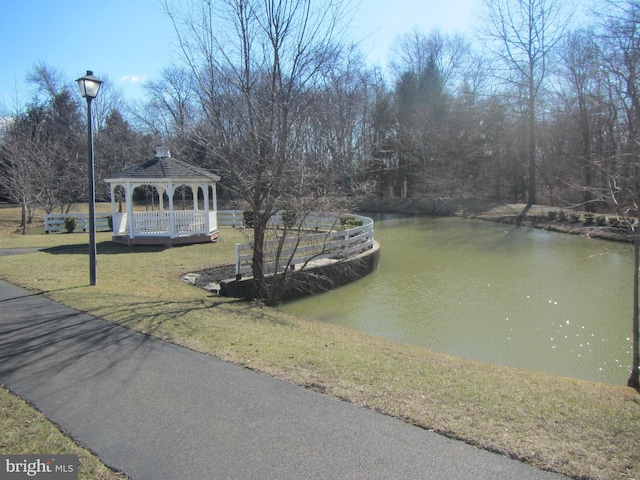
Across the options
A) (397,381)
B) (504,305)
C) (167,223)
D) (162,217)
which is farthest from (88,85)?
(504,305)

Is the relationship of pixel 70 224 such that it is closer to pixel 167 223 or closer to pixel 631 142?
pixel 167 223

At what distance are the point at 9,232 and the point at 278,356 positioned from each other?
22.4m

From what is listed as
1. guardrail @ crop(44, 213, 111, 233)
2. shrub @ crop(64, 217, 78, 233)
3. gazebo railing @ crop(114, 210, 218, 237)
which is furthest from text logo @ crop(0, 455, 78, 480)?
guardrail @ crop(44, 213, 111, 233)

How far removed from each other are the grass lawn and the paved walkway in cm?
23

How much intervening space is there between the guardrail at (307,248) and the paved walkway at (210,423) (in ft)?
19.2

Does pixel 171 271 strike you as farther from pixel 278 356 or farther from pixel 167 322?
pixel 278 356

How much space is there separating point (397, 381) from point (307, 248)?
770 cm

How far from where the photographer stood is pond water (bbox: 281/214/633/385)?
770 cm

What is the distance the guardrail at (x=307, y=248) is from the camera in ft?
36.0

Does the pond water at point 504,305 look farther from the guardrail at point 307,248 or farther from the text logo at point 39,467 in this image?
the text logo at point 39,467

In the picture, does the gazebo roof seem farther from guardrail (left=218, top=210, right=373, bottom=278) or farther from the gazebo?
guardrail (left=218, top=210, right=373, bottom=278)

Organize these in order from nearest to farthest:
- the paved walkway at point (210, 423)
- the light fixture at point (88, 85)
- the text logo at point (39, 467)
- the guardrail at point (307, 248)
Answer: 1. the text logo at point (39, 467)
2. the paved walkway at point (210, 423)
3. the light fixture at point (88, 85)
4. the guardrail at point (307, 248)

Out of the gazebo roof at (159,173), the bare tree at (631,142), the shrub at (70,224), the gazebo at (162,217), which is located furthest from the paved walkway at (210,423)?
the shrub at (70,224)

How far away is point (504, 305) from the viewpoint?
10664 millimetres
